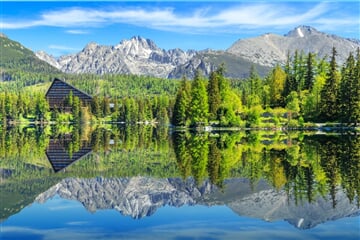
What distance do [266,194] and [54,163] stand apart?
840 inches

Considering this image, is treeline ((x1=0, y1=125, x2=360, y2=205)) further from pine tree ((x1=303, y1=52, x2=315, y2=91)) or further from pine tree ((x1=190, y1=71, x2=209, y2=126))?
pine tree ((x1=303, y1=52, x2=315, y2=91))

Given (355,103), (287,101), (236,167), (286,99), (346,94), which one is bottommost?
(236,167)

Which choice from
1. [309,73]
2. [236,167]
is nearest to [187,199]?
[236,167]

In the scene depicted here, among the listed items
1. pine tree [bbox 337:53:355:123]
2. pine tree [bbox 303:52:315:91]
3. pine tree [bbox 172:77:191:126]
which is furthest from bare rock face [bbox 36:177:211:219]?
pine tree [bbox 303:52:315:91]

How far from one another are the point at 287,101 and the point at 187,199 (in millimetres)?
92344

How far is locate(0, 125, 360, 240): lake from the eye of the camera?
17.0 m

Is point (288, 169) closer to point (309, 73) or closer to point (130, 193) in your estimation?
point (130, 193)

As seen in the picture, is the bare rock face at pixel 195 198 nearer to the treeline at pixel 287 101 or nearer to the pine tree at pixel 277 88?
the treeline at pixel 287 101

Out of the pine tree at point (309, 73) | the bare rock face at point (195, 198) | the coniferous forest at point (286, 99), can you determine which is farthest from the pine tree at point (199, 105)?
the bare rock face at point (195, 198)

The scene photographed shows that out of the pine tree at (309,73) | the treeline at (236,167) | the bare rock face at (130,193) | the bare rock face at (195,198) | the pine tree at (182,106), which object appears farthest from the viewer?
the pine tree at (309,73)

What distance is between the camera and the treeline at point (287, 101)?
309 ft

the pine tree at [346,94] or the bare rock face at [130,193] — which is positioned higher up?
the pine tree at [346,94]

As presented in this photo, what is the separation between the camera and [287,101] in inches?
4400

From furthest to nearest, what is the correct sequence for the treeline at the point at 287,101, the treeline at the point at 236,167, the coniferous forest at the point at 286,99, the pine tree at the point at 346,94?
the coniferous forest at the point at 286,99 < the treeline at the point at 287,101 < the pine tree at the point at 346,94 < the treeline at the point at 236,167
